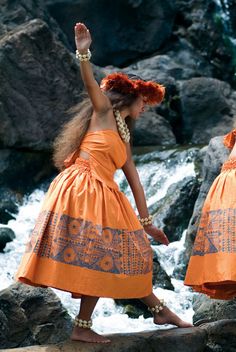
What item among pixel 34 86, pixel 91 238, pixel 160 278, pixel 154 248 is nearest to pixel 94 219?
pixel 91 238

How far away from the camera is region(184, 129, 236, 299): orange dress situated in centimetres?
454

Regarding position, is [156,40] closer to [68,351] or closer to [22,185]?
[22,185]

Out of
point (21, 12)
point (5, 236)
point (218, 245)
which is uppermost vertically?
point (21, 12)

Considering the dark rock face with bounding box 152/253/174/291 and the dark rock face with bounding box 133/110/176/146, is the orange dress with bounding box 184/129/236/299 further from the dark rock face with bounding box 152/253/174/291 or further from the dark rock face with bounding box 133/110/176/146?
the dark rock face with bounding box 133/110/176/146

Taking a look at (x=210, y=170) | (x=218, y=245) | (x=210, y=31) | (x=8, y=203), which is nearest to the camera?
(x=218, y=245)

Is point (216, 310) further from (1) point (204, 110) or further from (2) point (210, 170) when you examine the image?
(1) point (204, 110)

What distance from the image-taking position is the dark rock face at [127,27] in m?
15.5

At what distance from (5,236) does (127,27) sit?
8314 millimetres

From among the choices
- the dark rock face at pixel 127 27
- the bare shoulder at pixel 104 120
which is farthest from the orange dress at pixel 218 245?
the dark rock face at pixel 127 27

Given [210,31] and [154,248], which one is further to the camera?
[210,31]

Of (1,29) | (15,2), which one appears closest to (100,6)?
(15,2)

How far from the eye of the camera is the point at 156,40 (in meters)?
15.8

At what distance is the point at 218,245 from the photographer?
462cm

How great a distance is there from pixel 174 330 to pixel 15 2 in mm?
9916
